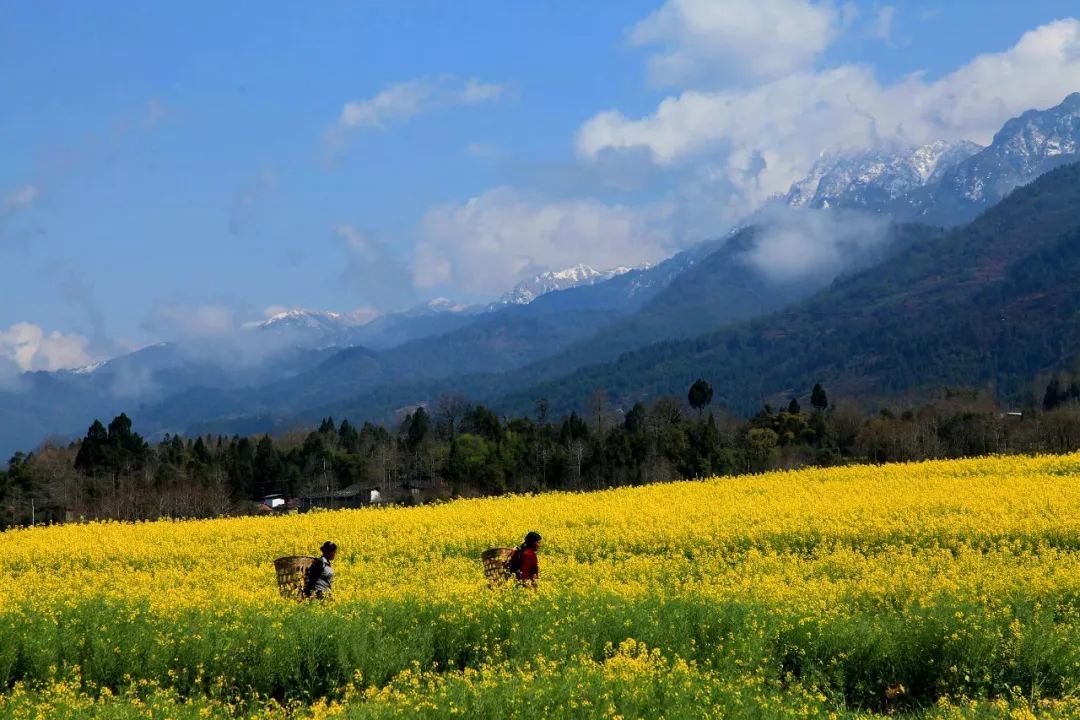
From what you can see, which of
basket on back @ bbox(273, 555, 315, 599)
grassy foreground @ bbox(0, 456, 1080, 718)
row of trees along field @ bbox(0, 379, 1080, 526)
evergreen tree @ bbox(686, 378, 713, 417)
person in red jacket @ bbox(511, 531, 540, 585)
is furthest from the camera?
evergreen tree @ bbox(686, 378, 713, 417)

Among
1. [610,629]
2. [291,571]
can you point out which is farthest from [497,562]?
[610,629]

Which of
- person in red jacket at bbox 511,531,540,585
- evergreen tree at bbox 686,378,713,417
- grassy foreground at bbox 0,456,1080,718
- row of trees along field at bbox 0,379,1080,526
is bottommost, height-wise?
grassy foreground at bbox 0,456,1080,718

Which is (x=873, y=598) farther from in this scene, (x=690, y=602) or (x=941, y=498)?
(x=941, y=498)

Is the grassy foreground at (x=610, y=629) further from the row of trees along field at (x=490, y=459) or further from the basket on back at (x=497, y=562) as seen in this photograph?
the row of trees along field at (x=490, y=459)

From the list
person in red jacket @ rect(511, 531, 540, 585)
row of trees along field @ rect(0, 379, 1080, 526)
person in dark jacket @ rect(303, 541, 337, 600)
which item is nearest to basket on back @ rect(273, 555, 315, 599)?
person in dark jacket @ rect(303, 541, 337, 600)

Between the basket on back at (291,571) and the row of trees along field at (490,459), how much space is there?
200ft

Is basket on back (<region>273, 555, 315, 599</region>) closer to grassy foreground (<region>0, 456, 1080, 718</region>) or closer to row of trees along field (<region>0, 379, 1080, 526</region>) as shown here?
grassy foreground (<region>0, 456, 1080, 718</region>)

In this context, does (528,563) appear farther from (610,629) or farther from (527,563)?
(610,629)

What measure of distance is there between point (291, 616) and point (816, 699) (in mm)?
8063

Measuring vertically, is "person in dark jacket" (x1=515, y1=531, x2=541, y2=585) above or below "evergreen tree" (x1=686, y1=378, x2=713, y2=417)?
below

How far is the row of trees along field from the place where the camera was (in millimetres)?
82438

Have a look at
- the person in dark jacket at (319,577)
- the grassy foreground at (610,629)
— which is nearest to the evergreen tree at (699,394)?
the grassy foreground at (610,629)

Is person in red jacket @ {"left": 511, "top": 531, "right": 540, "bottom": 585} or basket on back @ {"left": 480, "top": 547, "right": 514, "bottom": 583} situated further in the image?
basket on back @ {"left": 480, "top": 547, "right": 514, "bottom": 583}

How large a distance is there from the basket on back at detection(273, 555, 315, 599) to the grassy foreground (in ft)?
1.87
